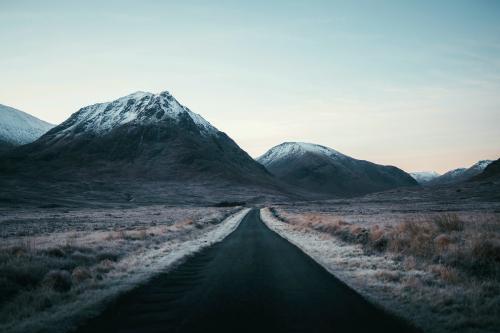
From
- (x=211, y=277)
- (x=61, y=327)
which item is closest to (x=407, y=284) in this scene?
(x=211, y=277)


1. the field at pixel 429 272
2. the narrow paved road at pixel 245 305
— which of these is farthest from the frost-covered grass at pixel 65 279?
the field at pixel 429 272

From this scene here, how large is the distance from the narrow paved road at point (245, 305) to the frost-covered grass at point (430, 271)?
96 centimetres

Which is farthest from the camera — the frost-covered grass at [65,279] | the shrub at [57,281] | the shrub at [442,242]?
the shrub at [442,242]

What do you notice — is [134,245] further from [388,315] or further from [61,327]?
[388,315]

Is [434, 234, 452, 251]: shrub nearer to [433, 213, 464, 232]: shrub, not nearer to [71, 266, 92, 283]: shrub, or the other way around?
[433, 213, 464, 232]: shrub

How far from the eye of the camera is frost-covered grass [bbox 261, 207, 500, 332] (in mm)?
9203

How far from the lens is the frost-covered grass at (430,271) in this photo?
9.20 m

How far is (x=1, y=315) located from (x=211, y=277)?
6.40m

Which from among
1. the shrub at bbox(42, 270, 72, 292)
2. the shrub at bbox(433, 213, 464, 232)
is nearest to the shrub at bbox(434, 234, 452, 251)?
the shrub at bbox(433, 213, 464, 232)

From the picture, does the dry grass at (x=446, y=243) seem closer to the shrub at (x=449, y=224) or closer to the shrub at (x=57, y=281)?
the shrub at (x=449, y=224)

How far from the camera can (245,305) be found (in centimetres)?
1016

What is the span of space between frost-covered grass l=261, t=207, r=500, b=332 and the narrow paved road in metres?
0.96

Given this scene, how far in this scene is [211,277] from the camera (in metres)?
14.2

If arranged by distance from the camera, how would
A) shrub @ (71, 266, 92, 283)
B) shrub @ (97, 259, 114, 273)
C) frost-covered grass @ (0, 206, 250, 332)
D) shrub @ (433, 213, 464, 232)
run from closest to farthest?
frost-covered grass @ (0, 206, 250, 332) → shrub @ (71, 266, 92, 283) → shrub @ (97, 259, 114, 273) → shrub @ (433, 213, 464, 232)
